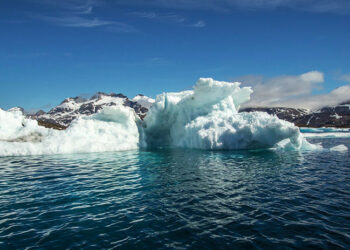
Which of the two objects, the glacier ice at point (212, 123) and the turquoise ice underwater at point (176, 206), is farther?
the glacier ice at point (212, 123)

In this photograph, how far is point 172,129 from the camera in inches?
1544

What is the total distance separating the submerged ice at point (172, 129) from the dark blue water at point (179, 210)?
1286 cm

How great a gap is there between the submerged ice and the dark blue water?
42.2ft

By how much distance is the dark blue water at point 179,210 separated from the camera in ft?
23.0

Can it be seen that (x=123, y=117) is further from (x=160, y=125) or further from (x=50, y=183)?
(x=50, y=183)

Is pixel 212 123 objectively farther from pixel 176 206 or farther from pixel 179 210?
pixel 179 210

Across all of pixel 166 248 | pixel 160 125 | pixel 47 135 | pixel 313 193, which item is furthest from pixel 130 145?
pixel 166 248

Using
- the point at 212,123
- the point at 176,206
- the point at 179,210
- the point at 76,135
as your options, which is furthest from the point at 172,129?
the point at 179,210

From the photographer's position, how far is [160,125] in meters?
38.6

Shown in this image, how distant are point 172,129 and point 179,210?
30.0 metres

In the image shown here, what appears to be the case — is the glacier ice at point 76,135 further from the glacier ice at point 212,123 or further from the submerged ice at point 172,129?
the glacier ice at point 212,123

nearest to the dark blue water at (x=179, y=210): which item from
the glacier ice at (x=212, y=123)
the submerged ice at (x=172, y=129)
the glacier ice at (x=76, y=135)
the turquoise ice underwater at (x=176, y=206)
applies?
the turquoise ice underwater at (x=176, y=206)

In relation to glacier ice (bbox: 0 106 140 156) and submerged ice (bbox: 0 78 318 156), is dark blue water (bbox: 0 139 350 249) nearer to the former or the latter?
submerged ice (bbox: 0 78 318 156)

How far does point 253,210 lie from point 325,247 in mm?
2805
